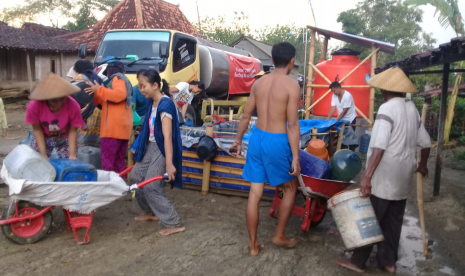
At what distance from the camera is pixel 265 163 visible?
361cm

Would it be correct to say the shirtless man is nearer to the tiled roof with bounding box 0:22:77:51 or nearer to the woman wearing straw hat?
the woman wearing straw hat

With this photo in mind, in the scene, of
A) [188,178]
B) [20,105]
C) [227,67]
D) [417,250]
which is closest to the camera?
[417,250]

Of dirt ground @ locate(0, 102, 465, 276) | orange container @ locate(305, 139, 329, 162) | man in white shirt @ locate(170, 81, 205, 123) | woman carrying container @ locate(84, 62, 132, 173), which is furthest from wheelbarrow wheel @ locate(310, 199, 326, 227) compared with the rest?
man in white shirt @ locate(170, 81, 205, 123)

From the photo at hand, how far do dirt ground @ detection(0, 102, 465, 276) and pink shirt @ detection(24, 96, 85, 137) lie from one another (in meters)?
1.02

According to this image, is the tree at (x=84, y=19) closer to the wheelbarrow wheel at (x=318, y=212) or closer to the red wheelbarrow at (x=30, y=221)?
the red wheelbarrow at (x=30, y=221)

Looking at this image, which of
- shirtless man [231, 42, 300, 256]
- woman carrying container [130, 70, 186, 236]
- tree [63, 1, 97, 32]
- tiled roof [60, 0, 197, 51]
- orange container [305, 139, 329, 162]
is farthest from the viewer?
tree [63, 1, 97, 32]

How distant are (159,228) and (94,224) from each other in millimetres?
716

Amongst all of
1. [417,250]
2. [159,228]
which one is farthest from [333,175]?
[159,228]

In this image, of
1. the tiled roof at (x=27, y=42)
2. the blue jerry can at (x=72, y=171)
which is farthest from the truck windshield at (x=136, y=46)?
the tiled roof at (x=27, y=42)

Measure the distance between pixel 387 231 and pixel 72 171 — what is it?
2850mm

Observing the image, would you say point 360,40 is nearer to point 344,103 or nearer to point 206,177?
point 344,103

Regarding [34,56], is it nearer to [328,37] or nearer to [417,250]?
[328,37]

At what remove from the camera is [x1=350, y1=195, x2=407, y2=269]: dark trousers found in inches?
134

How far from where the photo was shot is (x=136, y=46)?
870 centimetres
